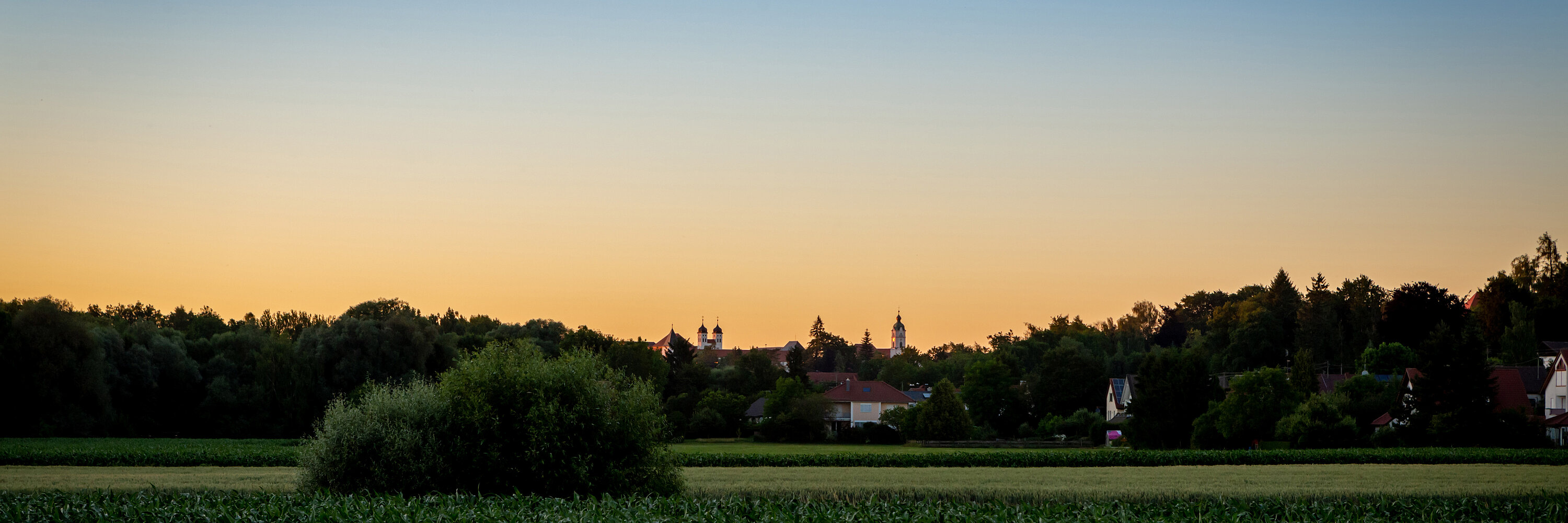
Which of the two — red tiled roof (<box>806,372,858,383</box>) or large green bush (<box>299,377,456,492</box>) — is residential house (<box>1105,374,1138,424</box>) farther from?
large green bush (<box>299,377,456,492</box>)

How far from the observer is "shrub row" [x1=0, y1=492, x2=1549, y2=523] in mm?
15914

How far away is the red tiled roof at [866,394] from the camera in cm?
9212

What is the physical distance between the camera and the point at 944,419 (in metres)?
68.3

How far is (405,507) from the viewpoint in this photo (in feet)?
55.2

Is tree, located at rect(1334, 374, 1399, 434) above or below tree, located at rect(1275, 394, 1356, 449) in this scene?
above

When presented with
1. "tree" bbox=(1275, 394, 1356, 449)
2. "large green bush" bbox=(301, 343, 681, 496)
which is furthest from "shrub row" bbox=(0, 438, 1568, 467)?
"large green bush" bbox=(301, 343, 681, 496)

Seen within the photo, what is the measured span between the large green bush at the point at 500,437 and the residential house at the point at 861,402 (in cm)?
6558

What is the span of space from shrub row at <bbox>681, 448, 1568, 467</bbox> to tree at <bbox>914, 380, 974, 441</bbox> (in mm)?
20749

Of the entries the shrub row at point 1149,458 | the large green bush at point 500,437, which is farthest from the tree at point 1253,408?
the large green bush at point 500,437

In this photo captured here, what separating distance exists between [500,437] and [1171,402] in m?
41.0

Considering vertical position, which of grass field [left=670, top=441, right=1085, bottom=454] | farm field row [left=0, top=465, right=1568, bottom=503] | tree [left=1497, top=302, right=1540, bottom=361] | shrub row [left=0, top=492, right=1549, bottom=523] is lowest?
grass field [left=670, top=441, right=1085, bottom=454]

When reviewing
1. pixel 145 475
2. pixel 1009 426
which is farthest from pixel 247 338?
pixel 1009 426

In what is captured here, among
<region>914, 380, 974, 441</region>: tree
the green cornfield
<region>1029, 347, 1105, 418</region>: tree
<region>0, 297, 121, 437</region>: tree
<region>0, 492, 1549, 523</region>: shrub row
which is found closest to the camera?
<region>0, 492, 1549, 523</region>: shrub row

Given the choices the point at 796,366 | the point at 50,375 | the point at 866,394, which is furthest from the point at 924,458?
the point at 50,375
